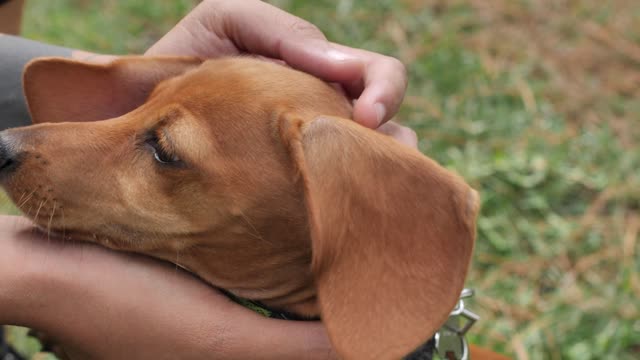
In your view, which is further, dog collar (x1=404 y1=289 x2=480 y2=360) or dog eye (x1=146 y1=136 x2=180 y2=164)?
dog collar (x1=404 y1=289 x2=480 y2=360)

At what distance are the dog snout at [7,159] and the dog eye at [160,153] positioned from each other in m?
0.33

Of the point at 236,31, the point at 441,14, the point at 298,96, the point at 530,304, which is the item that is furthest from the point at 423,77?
the point at 298,96

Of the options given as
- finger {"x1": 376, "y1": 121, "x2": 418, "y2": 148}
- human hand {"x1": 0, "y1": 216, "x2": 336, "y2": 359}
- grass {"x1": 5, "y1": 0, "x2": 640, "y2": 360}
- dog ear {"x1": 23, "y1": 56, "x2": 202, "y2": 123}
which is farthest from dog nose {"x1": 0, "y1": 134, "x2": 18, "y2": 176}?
grass {"x1": 5, "y1": 0, "x2": 640, "y2": 360}

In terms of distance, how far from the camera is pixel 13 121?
3.11 metres

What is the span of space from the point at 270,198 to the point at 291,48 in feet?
1.72

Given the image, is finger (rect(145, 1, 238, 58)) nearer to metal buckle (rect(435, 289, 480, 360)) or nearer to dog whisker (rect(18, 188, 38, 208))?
dog whisker (rect(18, 188, 38, 208))

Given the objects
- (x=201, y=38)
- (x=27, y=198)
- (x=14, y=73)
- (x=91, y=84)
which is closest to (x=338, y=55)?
(x=201, y=38)

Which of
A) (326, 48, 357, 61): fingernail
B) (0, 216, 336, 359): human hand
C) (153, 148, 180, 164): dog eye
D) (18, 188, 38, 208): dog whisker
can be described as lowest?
(0, 216, 336, 359): human hand

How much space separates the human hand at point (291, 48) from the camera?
2.42 meters

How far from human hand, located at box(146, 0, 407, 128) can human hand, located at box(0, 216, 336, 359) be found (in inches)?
A: 22.9

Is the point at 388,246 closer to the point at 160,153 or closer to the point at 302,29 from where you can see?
the point at 160,153

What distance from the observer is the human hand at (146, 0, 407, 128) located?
242 cm

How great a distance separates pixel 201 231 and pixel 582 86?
3.56 m

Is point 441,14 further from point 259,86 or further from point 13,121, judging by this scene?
point 259,86
